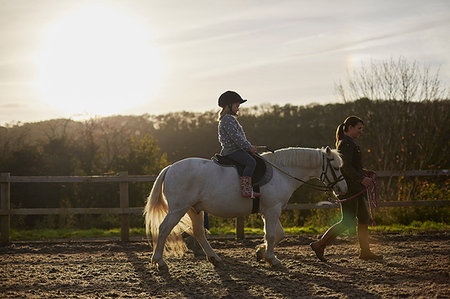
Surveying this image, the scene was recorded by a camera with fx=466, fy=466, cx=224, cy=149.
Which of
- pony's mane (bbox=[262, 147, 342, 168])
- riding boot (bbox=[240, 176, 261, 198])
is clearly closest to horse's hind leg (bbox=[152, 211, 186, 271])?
riding boot (bbox=[240, 176, 261, 198])

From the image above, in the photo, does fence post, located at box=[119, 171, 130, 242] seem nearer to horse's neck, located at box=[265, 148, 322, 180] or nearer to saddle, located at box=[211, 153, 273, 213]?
saddle, located at box=[211, 153, 273, 213]

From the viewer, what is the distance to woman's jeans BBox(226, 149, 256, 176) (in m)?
6.14

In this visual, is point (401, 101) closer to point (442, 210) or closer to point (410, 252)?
point (442, 210)

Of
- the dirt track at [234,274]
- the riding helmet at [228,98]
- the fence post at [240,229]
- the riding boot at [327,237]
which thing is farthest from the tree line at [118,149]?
the riding helmet at [228,98]

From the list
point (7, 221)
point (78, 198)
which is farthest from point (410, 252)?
point (78, 198)

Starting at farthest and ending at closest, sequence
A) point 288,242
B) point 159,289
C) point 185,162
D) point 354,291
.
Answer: point 288,242, point 185,162, point 159,289, point 354,291

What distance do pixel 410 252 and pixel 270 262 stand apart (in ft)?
8.71

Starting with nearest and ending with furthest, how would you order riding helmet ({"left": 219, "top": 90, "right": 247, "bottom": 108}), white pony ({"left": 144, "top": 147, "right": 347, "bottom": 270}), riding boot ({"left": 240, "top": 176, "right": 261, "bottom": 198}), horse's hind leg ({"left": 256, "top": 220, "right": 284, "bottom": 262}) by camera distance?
riding boot ({"left": 240, "top": 176, "right": 261, "bottom": 198}) < white pony ({"left": 144, "top": 147, "right": 347, "bottom": 270}) < riding helmet ({"left": 219, "top": 90, "right": 247, "bottom": 108}) < horse's hind leg ({"left": 256, "top": 220, "right": 284, "bottom": 262})

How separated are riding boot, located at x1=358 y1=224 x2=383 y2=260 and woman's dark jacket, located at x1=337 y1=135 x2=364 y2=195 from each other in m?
0.56

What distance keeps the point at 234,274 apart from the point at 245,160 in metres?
1.49

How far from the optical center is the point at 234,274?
6000 millimetres

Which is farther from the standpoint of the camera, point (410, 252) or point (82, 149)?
point (82, 149)

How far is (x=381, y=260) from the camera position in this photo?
22.2 ft

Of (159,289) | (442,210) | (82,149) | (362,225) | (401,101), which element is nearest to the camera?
(159,289)
